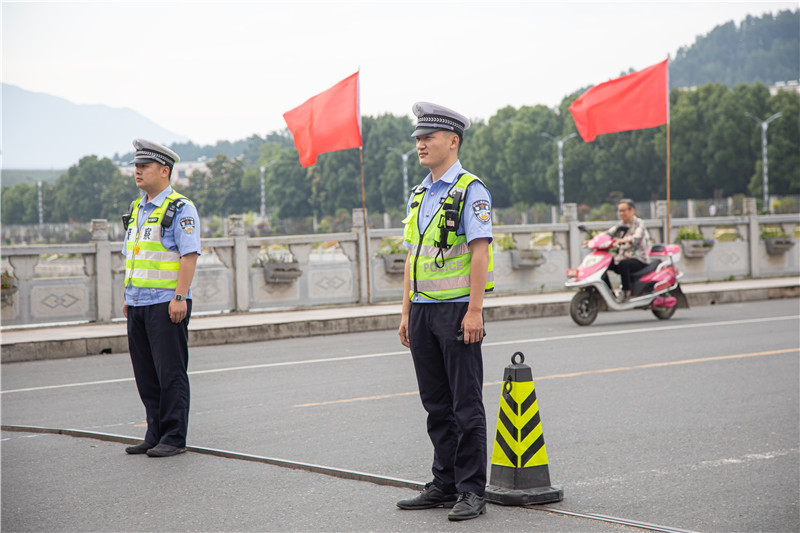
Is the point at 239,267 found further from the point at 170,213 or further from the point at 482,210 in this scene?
the point at 482,210

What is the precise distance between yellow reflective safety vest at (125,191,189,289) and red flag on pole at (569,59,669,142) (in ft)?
41.6

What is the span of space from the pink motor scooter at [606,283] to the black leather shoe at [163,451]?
345 inches

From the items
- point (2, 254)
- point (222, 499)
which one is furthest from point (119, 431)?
point (2, 254)

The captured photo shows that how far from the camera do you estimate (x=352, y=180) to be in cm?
11525

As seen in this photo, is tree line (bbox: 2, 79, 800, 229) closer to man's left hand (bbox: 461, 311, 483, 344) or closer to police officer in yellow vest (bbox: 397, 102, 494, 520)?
police officer in yellow vest (bbox: 397, 102, 494, 520)

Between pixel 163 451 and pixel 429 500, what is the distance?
2216 mm

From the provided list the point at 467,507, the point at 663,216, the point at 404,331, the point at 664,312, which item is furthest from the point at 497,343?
the point at 663,216

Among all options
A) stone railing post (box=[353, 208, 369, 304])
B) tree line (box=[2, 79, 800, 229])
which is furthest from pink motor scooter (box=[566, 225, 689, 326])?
tree line (box=[2, 79, 800, 229])

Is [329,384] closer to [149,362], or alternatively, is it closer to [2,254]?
[149,362]

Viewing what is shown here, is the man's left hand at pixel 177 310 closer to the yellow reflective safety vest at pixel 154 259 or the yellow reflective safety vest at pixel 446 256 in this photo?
the yellow reflective safety vest at pixel 154 259

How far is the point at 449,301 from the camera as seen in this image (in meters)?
4.74

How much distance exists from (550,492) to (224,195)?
121617 millimetres

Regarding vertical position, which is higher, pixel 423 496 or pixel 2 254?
pixel 2 254

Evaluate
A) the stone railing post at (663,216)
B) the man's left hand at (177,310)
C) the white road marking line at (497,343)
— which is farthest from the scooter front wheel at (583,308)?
the man's left hand at (177,310)
